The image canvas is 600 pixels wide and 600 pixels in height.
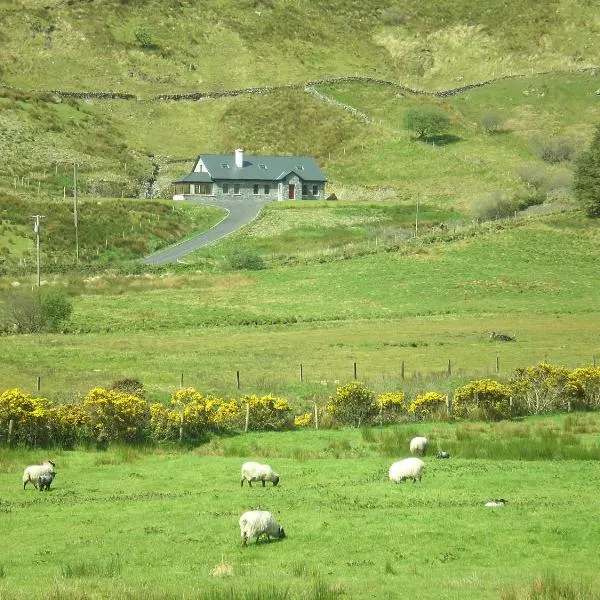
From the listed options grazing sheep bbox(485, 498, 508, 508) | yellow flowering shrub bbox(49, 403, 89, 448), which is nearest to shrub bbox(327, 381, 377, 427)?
yellow flowering shrub bbox(49, 403, 89, 448)

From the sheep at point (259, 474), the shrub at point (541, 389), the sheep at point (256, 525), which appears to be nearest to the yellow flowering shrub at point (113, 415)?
the sheep at point (259, 474)

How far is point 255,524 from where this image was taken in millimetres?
23594

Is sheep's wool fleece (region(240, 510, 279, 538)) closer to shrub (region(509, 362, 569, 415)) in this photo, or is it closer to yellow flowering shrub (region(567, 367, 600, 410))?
shrub (region(509, 362, 569, 415))

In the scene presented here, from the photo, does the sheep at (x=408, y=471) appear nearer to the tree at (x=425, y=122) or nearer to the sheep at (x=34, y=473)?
the sheep at (x=34, y=473)

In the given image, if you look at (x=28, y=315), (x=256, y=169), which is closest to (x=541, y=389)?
(x=28, y=315)

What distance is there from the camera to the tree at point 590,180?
108 meters

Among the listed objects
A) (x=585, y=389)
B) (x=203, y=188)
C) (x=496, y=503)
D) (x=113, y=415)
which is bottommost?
(x=496, y=503)

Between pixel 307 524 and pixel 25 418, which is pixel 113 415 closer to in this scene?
pixel 25 418

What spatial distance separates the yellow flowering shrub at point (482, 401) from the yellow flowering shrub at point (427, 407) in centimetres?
A: 66

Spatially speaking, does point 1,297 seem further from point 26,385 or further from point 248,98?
point 248,98

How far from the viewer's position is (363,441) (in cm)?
3881

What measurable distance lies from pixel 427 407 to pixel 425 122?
118m

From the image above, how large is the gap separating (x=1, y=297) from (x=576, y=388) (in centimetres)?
4490

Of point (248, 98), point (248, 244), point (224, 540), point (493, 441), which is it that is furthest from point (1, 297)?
point (248, 98)
